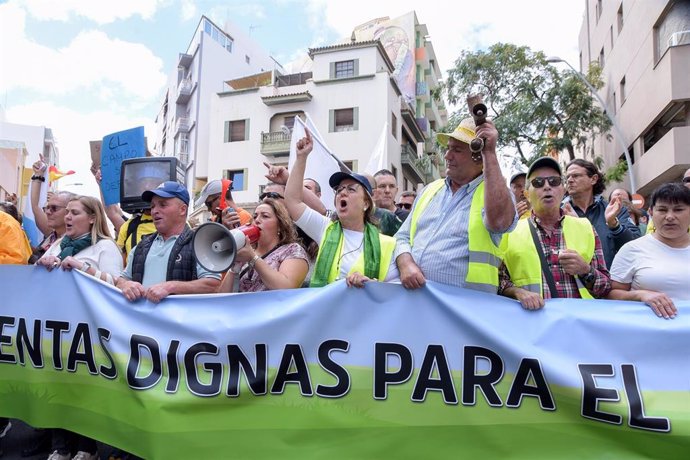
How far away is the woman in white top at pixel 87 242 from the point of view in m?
3.74

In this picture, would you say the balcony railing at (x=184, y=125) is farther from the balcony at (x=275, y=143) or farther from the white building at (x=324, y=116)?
the balcony at (x=275, y=143)

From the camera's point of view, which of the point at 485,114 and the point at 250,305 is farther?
the point at 250,305

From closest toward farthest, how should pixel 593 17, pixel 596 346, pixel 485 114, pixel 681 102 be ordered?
pixel 485 114, pixel 596 346, pixel 681 102, pixel 593 17

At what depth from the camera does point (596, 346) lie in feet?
9.00

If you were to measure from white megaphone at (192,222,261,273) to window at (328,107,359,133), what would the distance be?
25.9 meters

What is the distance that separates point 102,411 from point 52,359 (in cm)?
51

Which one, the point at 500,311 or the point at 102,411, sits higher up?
the point at 500,311

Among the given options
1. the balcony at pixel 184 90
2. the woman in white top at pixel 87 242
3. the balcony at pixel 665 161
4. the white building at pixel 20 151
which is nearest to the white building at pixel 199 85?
the balcony at pixel 184 90

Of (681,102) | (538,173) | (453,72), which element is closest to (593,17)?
(453,72)

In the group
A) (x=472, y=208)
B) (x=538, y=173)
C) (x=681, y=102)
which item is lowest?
(x=472, y=208)

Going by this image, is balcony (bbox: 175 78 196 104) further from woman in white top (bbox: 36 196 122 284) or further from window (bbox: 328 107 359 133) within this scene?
woman in white top (bbox: 36 196 122 284)

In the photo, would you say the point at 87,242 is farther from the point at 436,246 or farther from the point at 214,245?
the point at 436,246

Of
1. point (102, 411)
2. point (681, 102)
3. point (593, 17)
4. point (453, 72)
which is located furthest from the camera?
point (593, 17)

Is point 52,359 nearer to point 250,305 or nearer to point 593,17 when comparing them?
point 250,305
